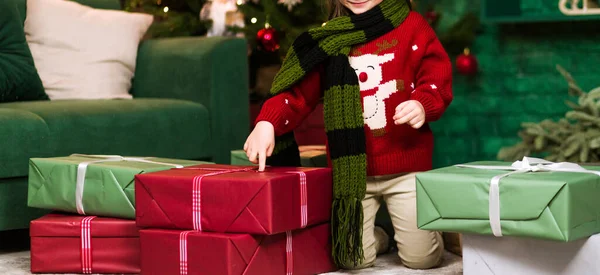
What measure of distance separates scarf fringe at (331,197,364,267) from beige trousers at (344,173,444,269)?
0.07 meters

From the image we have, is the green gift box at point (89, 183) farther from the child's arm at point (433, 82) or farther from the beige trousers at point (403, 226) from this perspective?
the child's arm at point (433, 82)

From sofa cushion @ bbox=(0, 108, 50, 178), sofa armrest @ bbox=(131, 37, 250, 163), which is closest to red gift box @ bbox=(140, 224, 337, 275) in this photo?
sofa cushion @ bbox=(0, 108, 50, 178)

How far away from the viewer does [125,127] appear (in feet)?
8.16

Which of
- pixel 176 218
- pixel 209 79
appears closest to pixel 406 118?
pixel 176 218

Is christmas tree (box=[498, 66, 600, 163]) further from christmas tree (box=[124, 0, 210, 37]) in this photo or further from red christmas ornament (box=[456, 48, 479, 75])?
christmas tree (box=[124, 0, 210, 37])

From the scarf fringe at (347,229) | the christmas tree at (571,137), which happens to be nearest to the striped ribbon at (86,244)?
the scarf fringe at (347,229)

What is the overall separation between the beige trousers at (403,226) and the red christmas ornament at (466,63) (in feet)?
5.16

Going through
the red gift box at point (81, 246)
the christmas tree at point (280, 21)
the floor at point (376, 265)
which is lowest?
the floor at point (376, 265)

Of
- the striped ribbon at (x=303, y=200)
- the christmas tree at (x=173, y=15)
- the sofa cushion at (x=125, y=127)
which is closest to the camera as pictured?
the striped ribbon at (x=303, y=200)

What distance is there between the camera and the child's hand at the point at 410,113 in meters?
1.84

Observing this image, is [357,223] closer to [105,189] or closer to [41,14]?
[105,189]

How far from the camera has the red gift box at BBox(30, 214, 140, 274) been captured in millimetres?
1980

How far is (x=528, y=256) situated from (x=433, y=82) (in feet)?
1.63

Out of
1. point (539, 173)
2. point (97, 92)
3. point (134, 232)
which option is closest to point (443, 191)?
point (539, 173)
